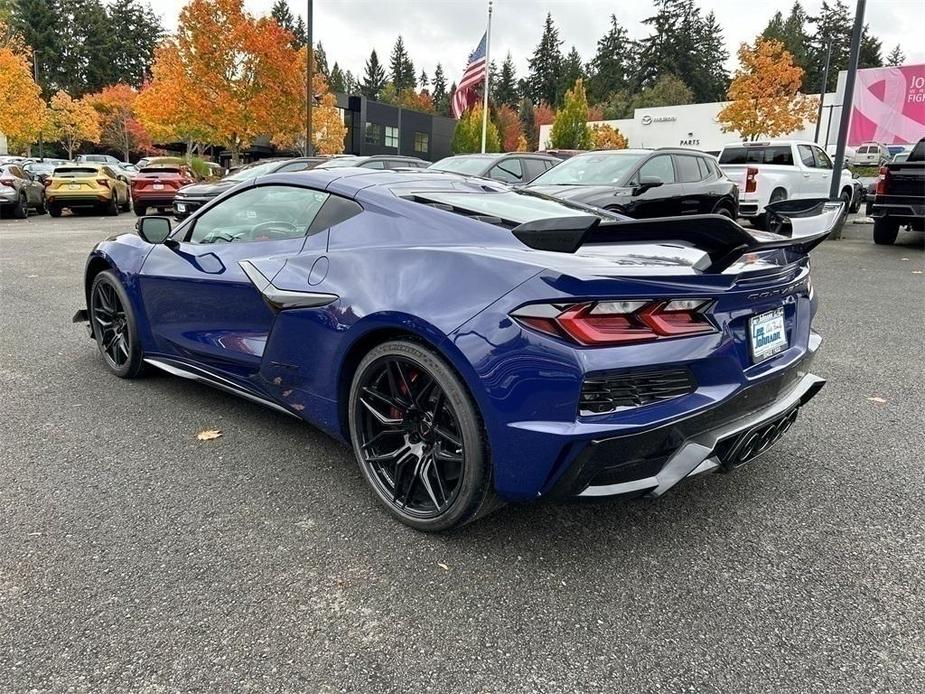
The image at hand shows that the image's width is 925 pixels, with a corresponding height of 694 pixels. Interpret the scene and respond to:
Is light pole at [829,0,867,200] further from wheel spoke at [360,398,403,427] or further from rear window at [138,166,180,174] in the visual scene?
rear window at [138,166,180,174]

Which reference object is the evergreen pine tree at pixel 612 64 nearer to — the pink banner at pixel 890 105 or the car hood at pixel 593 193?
the pink banner at pixel 890 105

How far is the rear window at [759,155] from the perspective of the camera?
561 inches

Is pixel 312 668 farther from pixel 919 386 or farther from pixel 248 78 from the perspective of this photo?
pixel 248 78

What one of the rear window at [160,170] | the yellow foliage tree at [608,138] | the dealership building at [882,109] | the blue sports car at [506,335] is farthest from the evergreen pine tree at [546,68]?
the blue sports car at [506,335]

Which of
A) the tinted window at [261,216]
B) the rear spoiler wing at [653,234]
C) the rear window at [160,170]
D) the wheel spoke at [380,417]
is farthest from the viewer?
the rear window at [160,170]

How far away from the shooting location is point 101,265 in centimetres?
457

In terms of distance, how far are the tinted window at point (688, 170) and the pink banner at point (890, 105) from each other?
28.3 meters

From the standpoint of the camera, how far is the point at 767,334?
8.41 ft

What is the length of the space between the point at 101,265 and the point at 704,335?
154 inches

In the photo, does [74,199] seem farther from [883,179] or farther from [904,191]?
[904,191]

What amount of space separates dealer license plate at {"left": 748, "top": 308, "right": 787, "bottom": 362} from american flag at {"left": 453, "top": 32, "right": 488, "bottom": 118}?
2385 cm

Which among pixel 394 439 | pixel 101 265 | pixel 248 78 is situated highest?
pixel 248 78

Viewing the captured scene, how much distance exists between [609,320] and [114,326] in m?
3.57

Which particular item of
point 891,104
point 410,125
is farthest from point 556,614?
point 410,125
